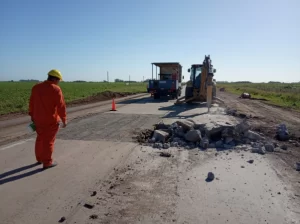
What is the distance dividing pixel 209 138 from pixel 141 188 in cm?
381

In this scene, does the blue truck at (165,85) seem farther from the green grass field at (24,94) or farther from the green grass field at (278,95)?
the green grass field at (278,95)

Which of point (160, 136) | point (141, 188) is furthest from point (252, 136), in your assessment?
point (141, 188)

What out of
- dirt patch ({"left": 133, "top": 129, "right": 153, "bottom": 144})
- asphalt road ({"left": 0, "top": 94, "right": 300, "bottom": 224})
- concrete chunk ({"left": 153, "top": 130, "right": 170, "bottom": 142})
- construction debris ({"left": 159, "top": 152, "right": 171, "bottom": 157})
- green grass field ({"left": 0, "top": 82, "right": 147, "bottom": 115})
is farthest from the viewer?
green grass field ({"left": 0, "top": 82, "right": 147, "bottom": 115})

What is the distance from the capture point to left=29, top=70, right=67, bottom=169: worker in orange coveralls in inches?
210

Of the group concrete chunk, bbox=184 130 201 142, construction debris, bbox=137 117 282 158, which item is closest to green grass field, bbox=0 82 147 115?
construction debris, bbox=137 117 282 158

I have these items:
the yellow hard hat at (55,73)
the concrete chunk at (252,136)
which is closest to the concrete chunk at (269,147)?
the concrete chunk at (252,136)

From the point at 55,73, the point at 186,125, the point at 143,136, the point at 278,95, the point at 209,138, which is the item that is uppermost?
the point at 55,73

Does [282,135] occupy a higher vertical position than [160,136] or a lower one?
lower

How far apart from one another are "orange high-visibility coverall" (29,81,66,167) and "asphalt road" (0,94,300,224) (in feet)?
1.36

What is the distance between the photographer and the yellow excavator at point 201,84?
15.9 m

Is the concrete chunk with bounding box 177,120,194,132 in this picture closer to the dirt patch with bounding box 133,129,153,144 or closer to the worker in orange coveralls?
the dirt patch with bounding box 133,129,153,144

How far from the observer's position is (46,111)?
5.38 metres

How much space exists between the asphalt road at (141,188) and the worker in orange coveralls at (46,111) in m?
0.41

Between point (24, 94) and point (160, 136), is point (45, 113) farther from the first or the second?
point (24, 94)
